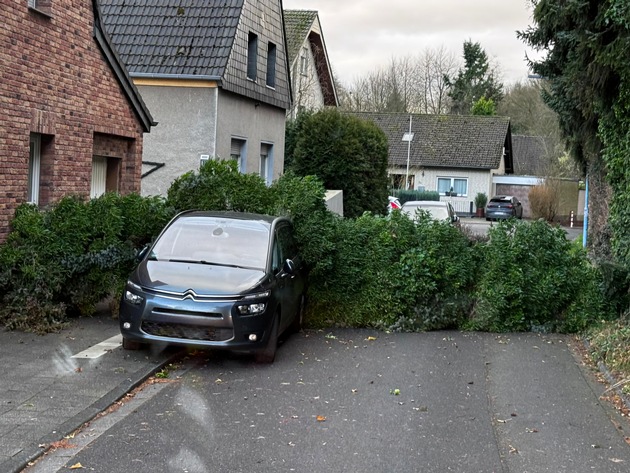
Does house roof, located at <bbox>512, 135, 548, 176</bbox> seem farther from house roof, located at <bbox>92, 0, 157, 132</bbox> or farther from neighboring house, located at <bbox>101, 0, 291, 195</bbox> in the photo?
Result: house roof, located at <bbox>92, 0, 157, 132</bbox>

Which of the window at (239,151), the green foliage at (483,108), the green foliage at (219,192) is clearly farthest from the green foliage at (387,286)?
the green foliage at (483,108)

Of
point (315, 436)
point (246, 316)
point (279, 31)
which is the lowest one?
point (315, 436)

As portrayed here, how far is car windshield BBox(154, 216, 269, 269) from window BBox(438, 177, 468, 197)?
4933 centimetres

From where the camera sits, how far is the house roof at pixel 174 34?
2125 centimetres

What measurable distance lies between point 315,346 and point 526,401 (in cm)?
348

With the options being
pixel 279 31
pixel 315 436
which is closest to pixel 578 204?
pixel 279 31

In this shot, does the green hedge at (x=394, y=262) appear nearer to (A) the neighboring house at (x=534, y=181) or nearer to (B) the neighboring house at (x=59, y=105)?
(B) the neighboring house at (x=59, y=105)

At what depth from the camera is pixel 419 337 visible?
489 inches

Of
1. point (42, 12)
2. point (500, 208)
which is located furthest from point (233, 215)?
point (500, 208)

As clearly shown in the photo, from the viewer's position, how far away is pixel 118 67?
50.1 feet

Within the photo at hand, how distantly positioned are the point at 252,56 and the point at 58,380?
1634cm

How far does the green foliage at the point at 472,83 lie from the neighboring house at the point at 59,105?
66557 mm

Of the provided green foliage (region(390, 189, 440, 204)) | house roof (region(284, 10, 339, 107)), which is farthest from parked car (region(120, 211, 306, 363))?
green foliage (region(390, 189, 440, 204))

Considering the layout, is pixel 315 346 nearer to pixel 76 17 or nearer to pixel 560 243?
pixel 560 243
